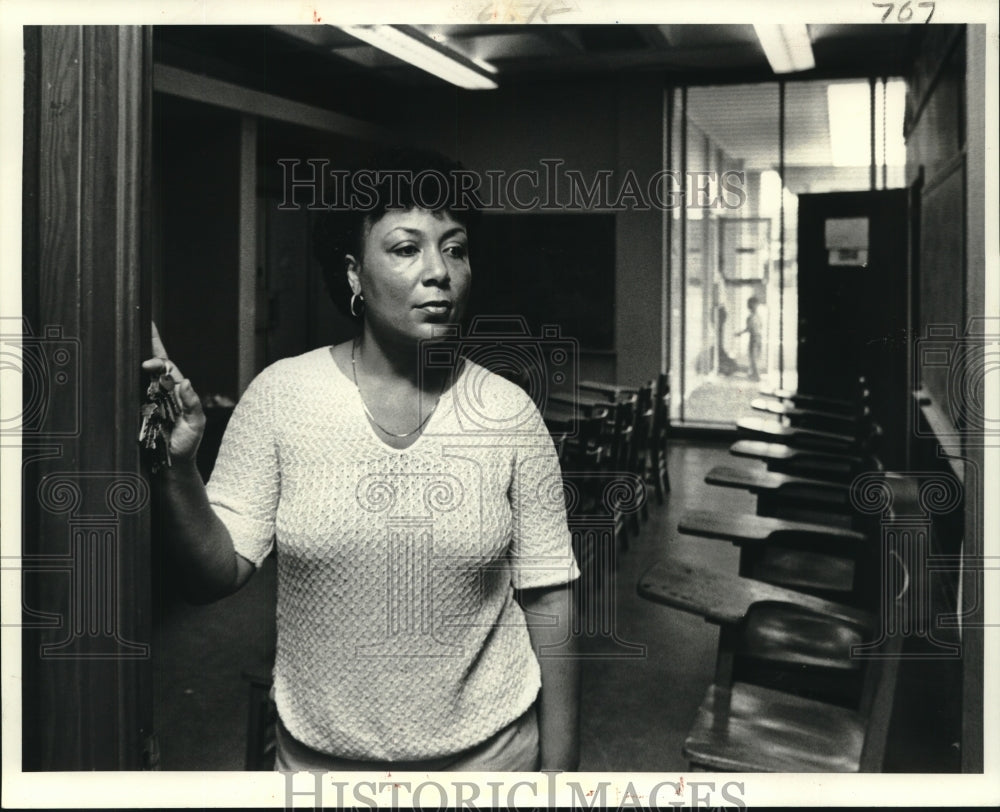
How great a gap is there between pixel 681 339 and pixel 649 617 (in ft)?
13.5

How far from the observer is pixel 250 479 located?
1312 millimetres

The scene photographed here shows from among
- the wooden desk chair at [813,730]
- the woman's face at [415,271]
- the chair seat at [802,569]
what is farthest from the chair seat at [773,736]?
the woman's face at [415,271]

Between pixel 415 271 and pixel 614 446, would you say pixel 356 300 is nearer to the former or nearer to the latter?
pixel 415 271

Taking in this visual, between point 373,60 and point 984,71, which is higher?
point 373,60

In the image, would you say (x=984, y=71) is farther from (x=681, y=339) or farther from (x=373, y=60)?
(x=681, y=339)

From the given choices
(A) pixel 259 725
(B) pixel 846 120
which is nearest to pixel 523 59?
(A) pixel 259 725

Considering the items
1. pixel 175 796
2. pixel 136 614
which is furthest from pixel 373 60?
pixel 175 796

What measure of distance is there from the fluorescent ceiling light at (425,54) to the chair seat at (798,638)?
1.38 metres

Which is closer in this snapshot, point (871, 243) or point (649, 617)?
point (649, 617)

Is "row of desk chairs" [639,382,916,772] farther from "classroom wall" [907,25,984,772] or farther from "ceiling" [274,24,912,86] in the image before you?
"ceiling" [274,24,912,86]

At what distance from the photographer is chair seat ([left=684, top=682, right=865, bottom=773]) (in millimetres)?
1819

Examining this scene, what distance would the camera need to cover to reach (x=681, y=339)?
7.99 metres

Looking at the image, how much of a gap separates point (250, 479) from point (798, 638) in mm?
1504

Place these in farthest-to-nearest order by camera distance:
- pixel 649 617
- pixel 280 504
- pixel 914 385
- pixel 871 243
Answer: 1. pixel 871 243
2. pixel 649 617
3. pixel 914 385
4. pixel 280 504
